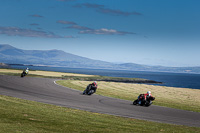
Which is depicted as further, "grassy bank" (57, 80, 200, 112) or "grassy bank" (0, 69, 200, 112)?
"grassy bank" (0, 69, 200, 112)

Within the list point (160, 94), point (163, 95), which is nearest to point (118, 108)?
point (163, 95)

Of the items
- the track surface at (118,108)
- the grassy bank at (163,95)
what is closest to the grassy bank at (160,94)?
the grassy bank at (163,95)

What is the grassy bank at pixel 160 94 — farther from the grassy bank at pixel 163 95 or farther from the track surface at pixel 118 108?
the track surface at pixel 118 108

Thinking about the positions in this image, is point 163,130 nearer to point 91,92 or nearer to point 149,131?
point 149,131

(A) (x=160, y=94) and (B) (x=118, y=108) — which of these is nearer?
(B) (x=118, y=108)

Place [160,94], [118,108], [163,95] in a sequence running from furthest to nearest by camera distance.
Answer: [160,94], [163,95], [118,108]

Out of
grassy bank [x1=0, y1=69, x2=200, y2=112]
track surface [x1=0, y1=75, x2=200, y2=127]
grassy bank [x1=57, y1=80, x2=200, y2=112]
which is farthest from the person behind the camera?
grassy bank [x1=0, y1=69, x2=200, y2=112]

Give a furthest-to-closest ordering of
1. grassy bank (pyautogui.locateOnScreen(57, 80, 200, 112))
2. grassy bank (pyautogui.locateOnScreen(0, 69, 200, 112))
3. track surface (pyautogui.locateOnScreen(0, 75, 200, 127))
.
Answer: grassy bank (pyautogui.locateOnScreen(0, 69, 200, 112)) < grassy bank (pyautogui.locateOnScreen(57, 80, 200, 112)) < track surface (pyautogui.locateOnScreen(0, 75, 200, 127))

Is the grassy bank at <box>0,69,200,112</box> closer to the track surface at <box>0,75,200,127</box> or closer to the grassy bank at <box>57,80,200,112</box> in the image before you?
the grassy bank at <box>57,80,200,112</box>

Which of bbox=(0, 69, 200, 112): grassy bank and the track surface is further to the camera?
bbox=(0, 69, 200, 112): grassy bank

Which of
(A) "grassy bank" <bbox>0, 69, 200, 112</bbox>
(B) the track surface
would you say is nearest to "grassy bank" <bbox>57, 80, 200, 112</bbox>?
(A) "grassy bank" <bbox>0, 69, 200, 112</bbox>

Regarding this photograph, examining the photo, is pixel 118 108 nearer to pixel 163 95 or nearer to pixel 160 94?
pixel 163 95

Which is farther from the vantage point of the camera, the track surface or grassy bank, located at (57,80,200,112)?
grassy bank, located at (57,80,200,112)

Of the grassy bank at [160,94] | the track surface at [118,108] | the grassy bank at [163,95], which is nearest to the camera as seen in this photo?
the track surface at [118,108]
